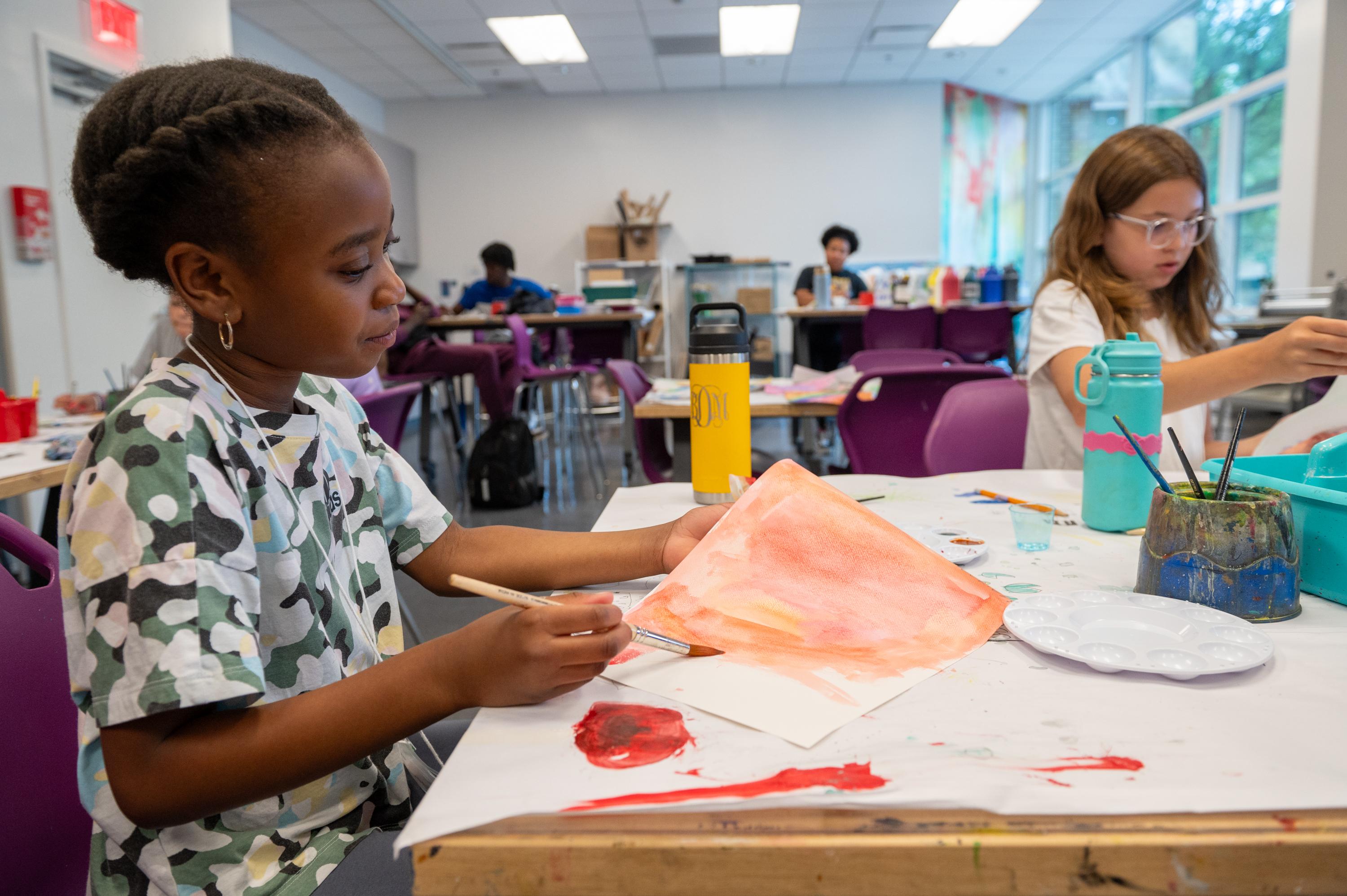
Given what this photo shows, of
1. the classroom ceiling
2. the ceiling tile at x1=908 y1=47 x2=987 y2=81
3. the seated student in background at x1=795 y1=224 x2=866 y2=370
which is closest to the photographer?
the seated student in background at x1=795 y1=224 x2=866 y2=370

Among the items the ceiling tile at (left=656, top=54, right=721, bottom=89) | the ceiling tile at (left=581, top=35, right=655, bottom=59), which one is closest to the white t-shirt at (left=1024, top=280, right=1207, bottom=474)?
the ceiling tile at (left=581, top=35, right=655, bottom=59)

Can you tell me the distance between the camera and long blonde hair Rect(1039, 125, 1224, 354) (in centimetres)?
156

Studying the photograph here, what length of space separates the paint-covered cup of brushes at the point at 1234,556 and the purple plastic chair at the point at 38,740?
0.94m

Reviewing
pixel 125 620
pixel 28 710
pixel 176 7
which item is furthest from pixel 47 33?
pixel 125 620

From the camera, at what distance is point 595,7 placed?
242 inches

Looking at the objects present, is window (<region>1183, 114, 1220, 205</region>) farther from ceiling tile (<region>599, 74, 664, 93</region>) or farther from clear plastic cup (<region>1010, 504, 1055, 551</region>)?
clear plastic cup (<region>1010, 504, 1055, 551</region>)

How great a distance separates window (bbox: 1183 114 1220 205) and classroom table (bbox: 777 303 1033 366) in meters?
2.77

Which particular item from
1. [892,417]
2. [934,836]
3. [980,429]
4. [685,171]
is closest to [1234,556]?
[934,836]

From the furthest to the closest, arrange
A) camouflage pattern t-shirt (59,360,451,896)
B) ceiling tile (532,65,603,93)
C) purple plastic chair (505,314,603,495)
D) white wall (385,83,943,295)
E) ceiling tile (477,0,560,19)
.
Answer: white wall (385,83,943,295) < ceiling tile (532,65,603,93) < ceiling tile (477,0,560,19) < purple plastic chair (505,314,603,495) < camouflage pattern t-shirt (59,360,451,896)

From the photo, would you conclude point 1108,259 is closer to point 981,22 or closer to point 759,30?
Answer: point 759,30

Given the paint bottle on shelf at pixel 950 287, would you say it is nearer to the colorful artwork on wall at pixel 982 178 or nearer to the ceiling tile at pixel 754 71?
the ceiling tile at pixel 754 71

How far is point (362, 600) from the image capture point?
30.2 inches

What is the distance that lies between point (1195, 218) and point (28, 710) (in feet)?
6.21

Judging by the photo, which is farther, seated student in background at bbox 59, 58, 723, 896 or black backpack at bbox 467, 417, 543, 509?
black backpack at bbox 467, 417, 543, 509
